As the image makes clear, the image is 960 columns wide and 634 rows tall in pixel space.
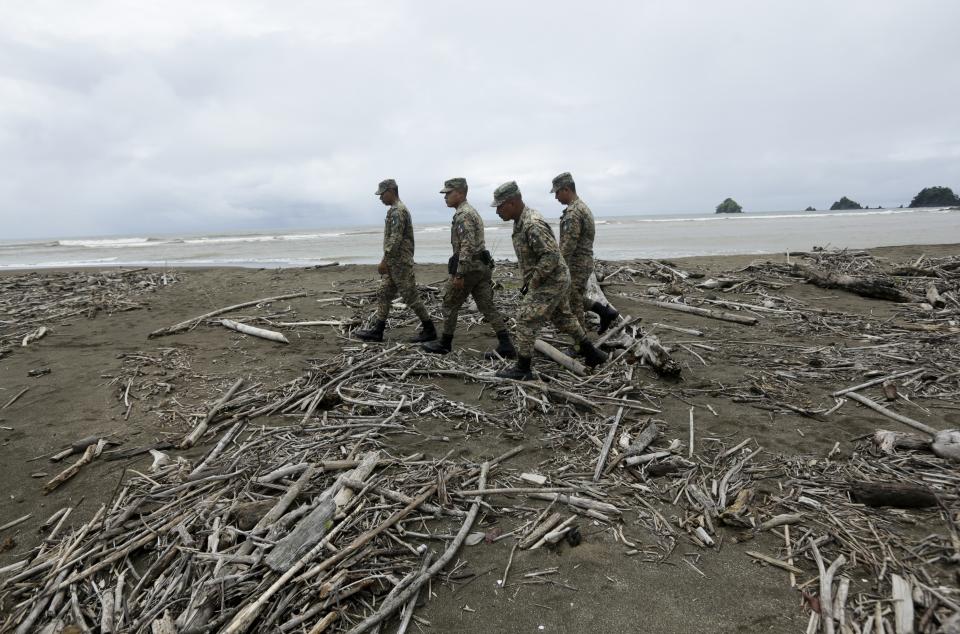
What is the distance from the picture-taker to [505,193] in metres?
5.60

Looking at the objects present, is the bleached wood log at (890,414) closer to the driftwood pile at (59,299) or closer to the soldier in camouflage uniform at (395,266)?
Answer: the soldier in camouflage uniform at (395,266)

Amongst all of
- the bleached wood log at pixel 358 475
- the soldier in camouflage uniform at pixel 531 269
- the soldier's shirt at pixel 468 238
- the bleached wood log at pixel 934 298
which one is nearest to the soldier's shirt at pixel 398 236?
the soldier's shirt at pixel 468 238

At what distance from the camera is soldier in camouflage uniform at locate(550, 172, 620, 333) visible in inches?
277

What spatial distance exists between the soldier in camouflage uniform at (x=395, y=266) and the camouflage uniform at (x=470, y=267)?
783mm

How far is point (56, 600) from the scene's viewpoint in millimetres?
2816

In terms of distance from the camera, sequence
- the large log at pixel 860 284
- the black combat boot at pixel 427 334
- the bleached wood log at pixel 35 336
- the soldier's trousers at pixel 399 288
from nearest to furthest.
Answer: the soldier's trousers at pixel 399 288 < the black combat boot at pixel 427 334 < the bleached wood log at pixel 35 336 < the large log at pixel 860 284

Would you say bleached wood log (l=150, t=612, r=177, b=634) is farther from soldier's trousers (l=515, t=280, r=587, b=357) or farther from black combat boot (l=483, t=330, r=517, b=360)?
black combat boot (l=483, t=330, r=517, b=360)

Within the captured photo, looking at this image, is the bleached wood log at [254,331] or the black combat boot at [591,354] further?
the bleached wood log at [254,331]

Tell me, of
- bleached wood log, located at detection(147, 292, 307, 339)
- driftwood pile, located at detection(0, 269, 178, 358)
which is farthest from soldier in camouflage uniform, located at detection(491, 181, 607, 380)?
driftwood pile, located at detection(0, 269, 178, 358)

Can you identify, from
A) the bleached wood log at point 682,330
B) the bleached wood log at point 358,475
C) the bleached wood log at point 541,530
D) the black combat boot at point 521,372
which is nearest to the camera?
Answer: the bleached wood log at point 541,530

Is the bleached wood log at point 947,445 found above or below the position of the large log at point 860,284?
below

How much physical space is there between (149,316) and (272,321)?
3100 mm

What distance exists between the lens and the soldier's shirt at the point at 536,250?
5543mm

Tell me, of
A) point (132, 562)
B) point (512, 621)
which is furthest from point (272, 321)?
point (512, 621)
